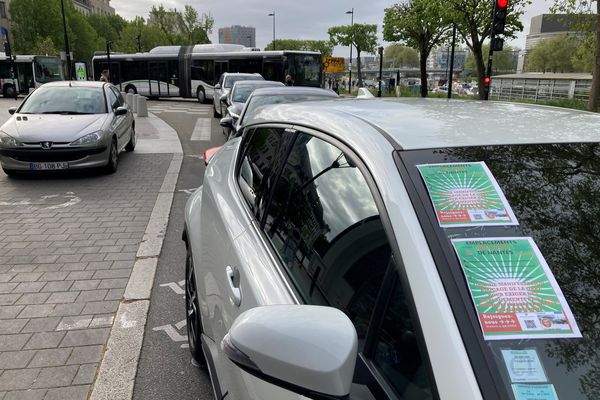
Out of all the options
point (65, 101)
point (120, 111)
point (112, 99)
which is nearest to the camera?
point (65, 101)

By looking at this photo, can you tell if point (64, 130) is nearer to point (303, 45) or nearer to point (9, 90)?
point (9, 90)

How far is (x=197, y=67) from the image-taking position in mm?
31000

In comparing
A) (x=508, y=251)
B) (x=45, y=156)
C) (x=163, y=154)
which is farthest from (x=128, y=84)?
(x=508, y=251)

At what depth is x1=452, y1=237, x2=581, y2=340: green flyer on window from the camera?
1109mm

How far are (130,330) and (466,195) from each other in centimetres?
290

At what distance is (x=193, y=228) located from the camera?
3.07 m

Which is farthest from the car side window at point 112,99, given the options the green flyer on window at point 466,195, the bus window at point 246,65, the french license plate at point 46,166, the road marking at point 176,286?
the bus window at point 246,65

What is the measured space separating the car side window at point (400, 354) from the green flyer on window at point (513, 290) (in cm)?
16

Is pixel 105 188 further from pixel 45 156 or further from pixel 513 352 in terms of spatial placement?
pixel 513 352

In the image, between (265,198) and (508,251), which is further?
(265,198)

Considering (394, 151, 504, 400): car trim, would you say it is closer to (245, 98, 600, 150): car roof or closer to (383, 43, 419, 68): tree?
(245, 98, 600, 150): car roof

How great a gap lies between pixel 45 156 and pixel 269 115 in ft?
21.5

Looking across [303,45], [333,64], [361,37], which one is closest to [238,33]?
[303,45]

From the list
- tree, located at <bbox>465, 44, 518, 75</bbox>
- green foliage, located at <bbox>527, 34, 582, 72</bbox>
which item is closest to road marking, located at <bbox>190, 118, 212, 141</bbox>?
green foliage, located at <bbox>527, 34, 582, 72</bbox>
